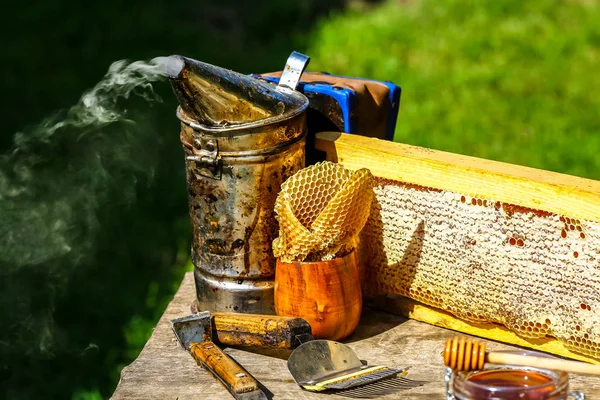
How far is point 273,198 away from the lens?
6.86ft

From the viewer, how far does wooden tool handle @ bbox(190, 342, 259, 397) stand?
1.81 meters

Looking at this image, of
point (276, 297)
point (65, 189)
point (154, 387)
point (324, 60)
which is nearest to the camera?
point (154, 387)

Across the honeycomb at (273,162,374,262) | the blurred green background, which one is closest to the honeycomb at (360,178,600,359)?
the honeycomb at (273,162,374,262)

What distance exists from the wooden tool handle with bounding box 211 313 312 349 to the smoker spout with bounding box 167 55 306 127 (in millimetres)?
470

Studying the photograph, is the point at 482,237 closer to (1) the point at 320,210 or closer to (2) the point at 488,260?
(2) the point at 488,260

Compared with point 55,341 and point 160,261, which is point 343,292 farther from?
point 160,261

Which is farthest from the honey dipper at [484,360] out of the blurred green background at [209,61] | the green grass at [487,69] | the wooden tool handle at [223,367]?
the green grass at [487,69]

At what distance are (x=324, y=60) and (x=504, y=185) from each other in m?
3.85

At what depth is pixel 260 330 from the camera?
1977mm

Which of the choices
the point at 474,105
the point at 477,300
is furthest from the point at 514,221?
the point at 474,105

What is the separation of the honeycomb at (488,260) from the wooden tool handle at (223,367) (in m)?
0.53

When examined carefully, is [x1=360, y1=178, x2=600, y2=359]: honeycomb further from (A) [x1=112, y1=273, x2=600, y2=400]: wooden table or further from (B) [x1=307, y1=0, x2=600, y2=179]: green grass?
(B) [x1=307, y1=0, x2=600, y2=179]: green grass

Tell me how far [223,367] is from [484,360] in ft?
1.96

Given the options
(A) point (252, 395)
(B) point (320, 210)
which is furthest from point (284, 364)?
(B) point (320, 210)
